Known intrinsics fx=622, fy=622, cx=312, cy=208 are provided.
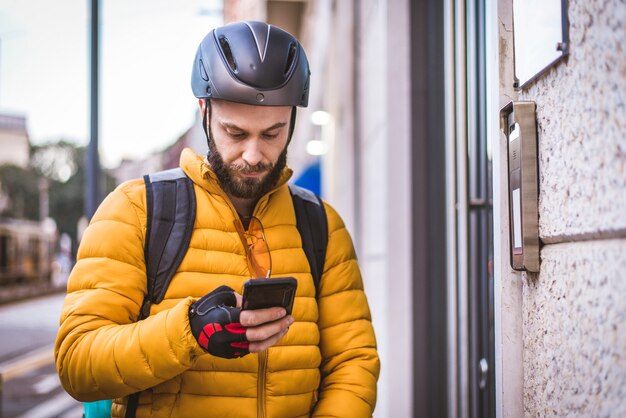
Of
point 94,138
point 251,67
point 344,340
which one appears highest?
point 94,138

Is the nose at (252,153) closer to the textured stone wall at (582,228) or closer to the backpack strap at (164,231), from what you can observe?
the backpack strap at (164,231)

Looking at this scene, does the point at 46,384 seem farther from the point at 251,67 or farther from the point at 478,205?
the point at 251,67

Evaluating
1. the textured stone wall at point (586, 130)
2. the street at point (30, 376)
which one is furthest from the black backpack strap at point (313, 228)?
the street at point (30, 376)

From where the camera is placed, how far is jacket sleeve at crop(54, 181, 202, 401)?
170 centimetres

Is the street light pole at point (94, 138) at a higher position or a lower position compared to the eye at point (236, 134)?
higher

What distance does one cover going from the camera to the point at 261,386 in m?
1.92

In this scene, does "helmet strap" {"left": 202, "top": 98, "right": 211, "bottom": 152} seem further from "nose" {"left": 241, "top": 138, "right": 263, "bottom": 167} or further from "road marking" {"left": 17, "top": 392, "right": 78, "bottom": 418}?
"road marking" {"left": 17, "top": 392, "right": 78, "bottom": 418}

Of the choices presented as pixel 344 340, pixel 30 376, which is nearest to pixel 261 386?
pixel 344 340

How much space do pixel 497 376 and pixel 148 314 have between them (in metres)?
1.11

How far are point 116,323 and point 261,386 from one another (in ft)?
1.56

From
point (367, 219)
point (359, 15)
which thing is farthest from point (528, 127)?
point (359, 15)

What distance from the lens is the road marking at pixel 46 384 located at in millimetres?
9812

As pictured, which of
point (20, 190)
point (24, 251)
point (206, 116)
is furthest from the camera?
point (20, 190)

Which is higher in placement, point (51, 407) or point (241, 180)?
point (241, 180)
